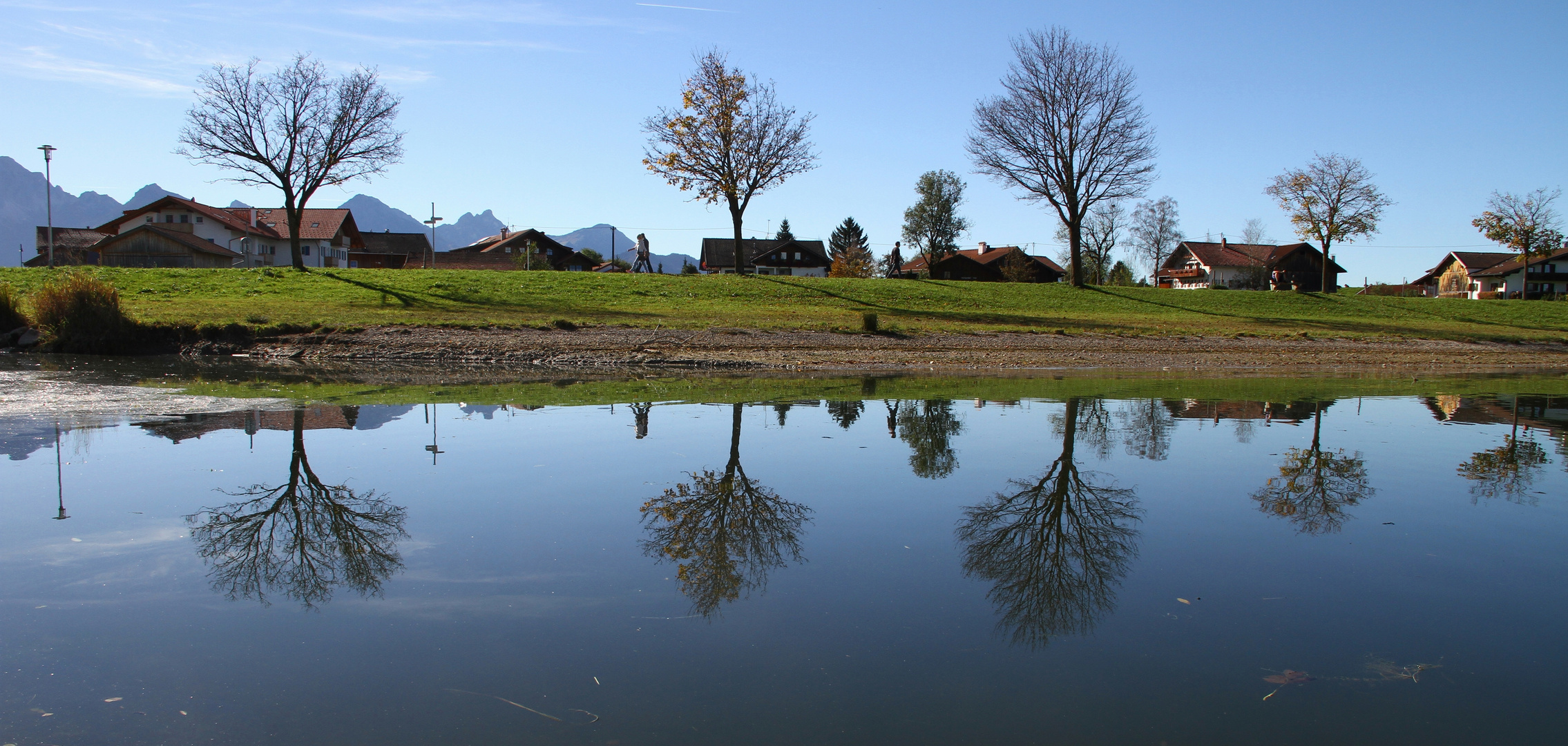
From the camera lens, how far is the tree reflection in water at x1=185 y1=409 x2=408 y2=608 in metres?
5.03

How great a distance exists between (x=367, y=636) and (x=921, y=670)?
2670 millimetres

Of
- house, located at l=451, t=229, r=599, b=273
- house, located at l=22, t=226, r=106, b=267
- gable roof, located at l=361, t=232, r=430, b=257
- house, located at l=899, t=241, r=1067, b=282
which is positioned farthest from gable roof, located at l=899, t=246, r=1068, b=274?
house, located at l=22, t=226, r=106, b=267

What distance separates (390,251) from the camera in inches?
3487

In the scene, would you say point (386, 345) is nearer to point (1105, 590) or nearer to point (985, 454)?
point (985, 454)

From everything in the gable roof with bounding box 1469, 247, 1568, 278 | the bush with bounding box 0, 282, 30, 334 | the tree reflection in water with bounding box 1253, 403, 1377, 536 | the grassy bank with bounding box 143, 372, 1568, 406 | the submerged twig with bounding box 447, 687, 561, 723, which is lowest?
the submerged twig with bounding box 447, 687, 561, 723

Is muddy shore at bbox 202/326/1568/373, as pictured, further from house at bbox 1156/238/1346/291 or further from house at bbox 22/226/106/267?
house at bbox 1156/238/1346/291

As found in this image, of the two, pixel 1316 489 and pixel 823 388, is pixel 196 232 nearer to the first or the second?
pixel 823 388

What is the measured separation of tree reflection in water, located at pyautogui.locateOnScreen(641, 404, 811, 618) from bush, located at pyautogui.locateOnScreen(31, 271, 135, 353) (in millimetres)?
20250

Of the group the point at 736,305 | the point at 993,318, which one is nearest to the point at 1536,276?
the point at 993,318

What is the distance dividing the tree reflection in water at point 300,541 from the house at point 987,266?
3033 inches

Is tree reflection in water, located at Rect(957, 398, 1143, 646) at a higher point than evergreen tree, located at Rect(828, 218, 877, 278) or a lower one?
lower

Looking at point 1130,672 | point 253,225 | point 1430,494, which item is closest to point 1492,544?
point 1430,494

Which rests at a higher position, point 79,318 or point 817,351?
point 79,318

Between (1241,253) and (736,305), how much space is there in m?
85.6
